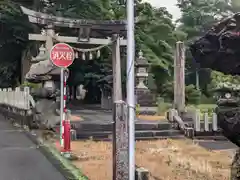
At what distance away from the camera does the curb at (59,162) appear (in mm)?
6930

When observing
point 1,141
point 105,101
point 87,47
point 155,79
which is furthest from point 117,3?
point 1,141

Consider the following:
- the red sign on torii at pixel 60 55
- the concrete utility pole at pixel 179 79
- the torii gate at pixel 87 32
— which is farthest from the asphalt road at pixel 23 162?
the concrete utility pole at pixel 179 79

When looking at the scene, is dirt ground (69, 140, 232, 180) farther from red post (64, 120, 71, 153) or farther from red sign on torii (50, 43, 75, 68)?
A: red sign on torii (50, 43, 75, 68)

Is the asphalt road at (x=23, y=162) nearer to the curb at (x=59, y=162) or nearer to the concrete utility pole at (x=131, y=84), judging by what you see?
the curb at (x=59, y=162)

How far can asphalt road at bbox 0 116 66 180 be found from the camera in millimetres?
6953

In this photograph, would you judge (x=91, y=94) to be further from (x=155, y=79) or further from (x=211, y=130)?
(x=211, y=130)

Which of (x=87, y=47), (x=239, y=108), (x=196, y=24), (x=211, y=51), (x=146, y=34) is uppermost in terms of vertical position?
(x=196, y=24)

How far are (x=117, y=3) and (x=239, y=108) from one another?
1296 inches

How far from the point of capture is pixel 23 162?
8273 millimetres

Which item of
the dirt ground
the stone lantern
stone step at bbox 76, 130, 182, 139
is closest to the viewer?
the dirt ground

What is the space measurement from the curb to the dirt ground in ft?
0.75

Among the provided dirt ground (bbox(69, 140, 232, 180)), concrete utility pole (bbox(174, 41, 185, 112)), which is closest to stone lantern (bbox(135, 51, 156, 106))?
concrete utility pole (bbox(174, 41, 185, 112))

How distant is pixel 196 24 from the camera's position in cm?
4350

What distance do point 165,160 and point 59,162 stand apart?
279 centimetres
